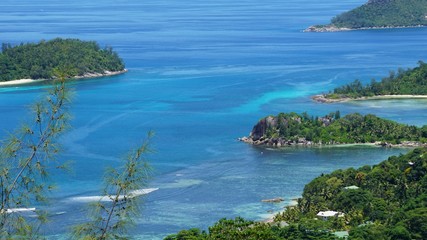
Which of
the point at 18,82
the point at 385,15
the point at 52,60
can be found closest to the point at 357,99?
the point at 18,82

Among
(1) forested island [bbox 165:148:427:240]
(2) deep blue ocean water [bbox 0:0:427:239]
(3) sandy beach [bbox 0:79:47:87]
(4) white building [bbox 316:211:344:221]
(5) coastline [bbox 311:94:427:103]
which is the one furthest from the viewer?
(3) sandy beach [bbox 0:79:47:87]

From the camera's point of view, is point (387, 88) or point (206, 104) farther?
point (387, 88)

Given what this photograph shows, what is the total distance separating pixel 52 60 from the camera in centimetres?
7169

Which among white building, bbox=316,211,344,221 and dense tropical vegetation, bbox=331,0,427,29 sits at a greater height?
dense tropical vegetation, bbox=331,0,427,29

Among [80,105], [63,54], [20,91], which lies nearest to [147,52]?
[63,54]

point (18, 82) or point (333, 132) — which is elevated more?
point (18, 82)

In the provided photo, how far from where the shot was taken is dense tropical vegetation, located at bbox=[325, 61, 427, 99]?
58216 millimetres

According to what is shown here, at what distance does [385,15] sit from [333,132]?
246 feet

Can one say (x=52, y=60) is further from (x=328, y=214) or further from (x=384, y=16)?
(x=384, y=16)

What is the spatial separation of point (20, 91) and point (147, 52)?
23.3 m

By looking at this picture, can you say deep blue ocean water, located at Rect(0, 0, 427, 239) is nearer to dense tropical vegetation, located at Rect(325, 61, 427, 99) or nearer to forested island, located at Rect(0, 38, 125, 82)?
dense tropical vegetation, located at Rect(325, 61, 427, 99)

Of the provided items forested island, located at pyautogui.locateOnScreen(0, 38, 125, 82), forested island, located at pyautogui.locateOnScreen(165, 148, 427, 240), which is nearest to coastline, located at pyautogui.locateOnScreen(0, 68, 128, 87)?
forested island, located at pyautogui.locateOnScreen(0, 38, 125, 82)

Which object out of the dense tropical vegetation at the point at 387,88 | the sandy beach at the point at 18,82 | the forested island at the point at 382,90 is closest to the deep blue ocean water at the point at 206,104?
the forested island at the point at 382,90

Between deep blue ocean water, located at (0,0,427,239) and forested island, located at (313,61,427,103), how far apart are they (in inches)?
58.7
